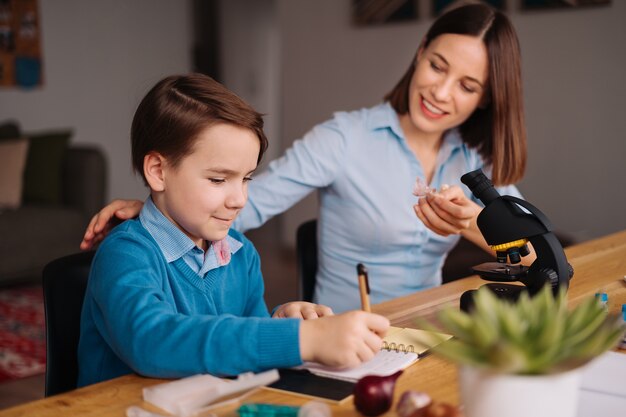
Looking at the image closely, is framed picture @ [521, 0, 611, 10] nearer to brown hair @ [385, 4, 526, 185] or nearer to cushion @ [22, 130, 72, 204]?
brown hair @ [385, 4, 526, 185]

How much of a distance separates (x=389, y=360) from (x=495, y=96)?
100cm

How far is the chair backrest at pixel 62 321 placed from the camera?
1268mm

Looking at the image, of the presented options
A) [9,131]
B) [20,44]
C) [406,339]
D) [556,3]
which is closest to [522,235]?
[406,339]

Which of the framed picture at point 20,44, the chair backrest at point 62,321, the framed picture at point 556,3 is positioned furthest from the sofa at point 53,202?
the chair backrest at point 62,321

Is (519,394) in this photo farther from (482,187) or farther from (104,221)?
(104,221)

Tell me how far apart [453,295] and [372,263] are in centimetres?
44

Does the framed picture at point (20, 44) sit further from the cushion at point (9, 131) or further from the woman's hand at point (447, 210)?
the woman's hand at point (447, 210)

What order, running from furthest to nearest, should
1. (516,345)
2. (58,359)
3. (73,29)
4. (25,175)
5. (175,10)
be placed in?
(175,10)
(73,29)
(25,175)
(58,359)
(516,345)

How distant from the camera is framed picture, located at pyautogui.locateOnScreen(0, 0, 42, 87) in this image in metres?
5.58

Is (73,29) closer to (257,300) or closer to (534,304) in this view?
(257,300)

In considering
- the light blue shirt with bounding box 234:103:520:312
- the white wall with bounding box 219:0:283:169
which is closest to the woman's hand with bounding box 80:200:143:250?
the light blue shirt with bounding box 234:103:520:312

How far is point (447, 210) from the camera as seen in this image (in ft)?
4.96

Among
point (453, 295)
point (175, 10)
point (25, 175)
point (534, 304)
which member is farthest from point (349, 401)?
point (175, 10)

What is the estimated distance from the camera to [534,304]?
75cm
